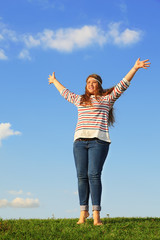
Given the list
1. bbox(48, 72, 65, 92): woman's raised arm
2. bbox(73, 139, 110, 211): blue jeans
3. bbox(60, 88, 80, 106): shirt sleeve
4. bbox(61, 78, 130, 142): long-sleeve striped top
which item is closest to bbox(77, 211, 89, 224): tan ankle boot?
bbox(73, 139, 110, 211): blue jeans

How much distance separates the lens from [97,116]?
7781mm

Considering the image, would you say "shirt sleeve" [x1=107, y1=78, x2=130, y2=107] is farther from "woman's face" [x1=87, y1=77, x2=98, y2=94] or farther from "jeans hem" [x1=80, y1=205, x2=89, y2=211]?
"jeans hem" [x1=80, y1=205, x2=89, y2=211]

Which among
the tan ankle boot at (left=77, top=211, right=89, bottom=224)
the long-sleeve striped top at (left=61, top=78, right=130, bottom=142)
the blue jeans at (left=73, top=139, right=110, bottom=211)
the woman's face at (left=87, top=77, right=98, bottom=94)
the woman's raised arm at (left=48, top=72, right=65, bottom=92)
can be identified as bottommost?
the tan ankle boot at (left=77, top=211, right=89, bottom=224)

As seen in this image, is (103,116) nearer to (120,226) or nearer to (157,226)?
(120,226)

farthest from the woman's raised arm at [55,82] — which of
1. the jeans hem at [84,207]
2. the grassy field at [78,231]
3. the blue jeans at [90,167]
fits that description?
the grassy field at [78,231]

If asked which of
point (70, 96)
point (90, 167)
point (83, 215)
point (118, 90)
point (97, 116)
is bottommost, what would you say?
point (83, 215)

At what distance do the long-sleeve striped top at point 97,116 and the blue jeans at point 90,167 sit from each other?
6.8 inches

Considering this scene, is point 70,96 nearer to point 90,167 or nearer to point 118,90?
point 118,90

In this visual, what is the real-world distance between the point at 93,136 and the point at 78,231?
6.65 feet

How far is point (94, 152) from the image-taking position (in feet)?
24.8

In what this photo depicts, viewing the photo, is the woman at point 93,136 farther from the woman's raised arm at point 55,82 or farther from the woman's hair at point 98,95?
the woman's raised arm at point 55,82

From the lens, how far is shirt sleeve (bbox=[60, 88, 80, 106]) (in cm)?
830

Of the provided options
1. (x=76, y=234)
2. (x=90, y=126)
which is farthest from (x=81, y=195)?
(x=90, y=126)

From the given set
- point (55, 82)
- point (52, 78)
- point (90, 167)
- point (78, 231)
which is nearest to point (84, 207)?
point (78, 231)
